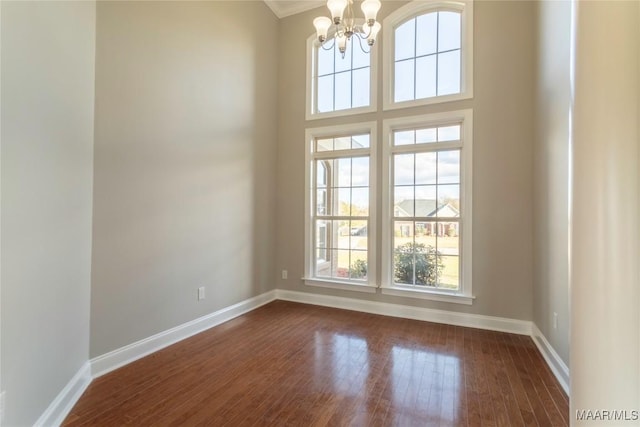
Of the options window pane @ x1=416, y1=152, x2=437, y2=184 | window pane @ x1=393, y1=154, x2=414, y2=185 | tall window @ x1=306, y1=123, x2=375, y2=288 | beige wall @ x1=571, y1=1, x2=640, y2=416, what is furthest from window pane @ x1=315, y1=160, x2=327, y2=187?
beige wall @ x1=571, y1=1, x2=640, y2=416

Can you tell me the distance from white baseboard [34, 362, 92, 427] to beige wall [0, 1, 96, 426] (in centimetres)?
4

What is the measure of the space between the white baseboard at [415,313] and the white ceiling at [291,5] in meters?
4.12

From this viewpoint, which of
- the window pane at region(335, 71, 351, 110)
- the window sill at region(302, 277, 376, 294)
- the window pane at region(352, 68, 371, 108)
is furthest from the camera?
the window pane at region(335, 71, 351, 110)

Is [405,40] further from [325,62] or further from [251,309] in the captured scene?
[251,309]

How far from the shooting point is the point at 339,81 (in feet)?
14.0

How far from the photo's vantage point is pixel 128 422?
1.79 metres

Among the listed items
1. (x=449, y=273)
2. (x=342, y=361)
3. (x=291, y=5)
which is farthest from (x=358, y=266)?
(x=291, y=5)

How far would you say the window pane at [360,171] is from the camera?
4.08m

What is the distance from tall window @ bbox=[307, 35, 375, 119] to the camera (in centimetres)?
406

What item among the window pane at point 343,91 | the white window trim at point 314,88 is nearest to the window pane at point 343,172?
the white window trim at point 314,88

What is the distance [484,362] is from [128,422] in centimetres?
267

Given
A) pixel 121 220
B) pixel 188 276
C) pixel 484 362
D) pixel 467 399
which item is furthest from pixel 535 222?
pixel 121 220

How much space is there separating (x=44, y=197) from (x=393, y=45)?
3945 millimetres

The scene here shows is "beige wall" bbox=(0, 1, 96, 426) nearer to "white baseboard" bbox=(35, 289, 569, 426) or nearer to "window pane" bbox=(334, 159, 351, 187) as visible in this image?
"white baseboard" bbox=(35, 289, 569, 426)
